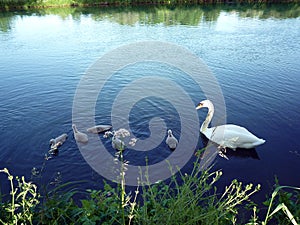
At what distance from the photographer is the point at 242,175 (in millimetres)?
6535

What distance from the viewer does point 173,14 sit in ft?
98.6

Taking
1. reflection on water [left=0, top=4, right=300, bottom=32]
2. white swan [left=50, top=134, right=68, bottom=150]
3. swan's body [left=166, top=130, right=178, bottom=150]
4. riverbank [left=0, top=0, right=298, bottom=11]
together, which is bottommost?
swan's body [left=166, top=130, right=178, bottom=150]

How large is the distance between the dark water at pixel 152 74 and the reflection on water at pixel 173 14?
0.60 metres

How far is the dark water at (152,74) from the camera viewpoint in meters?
6.99

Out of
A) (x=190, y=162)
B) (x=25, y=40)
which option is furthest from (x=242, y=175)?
(x=25, y=40)

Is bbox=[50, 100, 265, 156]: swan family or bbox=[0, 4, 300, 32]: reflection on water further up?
bbox=[0, 4, 300, 32]: reflection on water

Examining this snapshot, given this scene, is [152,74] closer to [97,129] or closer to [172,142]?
[97,129]

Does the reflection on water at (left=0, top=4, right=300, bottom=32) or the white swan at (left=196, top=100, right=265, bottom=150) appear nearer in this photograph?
the white swan at (left=196, top=100, right=265, bottom=150)

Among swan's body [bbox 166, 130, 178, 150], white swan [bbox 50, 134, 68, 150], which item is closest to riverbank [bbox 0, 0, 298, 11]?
swan's body [bbox 166, 130, 178, 150]

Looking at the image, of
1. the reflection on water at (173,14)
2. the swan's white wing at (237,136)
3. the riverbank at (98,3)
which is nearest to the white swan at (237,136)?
the swan's white wing at (237,136)

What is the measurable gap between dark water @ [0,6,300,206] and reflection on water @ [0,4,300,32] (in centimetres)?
60

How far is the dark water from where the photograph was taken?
22.9ft

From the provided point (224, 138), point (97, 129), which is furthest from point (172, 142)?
point (97, 129)

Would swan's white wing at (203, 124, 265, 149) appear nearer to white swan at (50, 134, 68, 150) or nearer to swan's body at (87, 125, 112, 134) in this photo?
swan's body at (87, 125, 112, 134)
